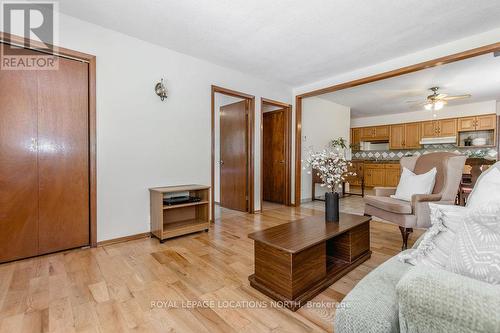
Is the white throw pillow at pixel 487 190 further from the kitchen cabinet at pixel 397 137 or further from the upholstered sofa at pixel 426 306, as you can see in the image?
the kitchen cabinet at pixel 397 137

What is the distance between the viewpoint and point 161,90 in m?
2.95

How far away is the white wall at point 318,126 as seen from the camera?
5.16 m

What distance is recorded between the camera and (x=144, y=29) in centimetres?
262

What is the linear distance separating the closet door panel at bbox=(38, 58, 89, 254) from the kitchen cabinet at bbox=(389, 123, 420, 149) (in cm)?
763

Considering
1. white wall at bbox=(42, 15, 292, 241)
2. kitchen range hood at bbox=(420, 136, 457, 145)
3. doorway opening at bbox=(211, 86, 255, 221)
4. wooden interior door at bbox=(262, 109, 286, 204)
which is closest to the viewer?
white wall at bbox=(42, 15, 292, 241)

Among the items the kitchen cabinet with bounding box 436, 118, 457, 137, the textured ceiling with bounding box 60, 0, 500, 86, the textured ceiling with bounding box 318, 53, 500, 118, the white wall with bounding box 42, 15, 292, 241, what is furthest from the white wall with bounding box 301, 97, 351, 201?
the kitchen cabinet with bounding box 436, 118, 457, 137

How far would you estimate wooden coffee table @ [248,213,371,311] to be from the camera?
5.01ft

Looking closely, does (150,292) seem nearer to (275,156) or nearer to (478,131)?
(275,156)

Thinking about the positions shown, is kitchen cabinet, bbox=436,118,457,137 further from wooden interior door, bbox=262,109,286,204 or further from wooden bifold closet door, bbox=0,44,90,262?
wooden bifold closet door, bbox=0,44,90,262

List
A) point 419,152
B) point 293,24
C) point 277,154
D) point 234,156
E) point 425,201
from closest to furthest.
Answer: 1. point 425,201
2. point 293,24
3. point 234,156
4. point 277,154
5. point 419,152

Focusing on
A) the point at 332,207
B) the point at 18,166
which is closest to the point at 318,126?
the point at 332,207

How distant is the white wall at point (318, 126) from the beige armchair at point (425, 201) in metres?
2.42

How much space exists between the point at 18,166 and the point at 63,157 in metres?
0.34

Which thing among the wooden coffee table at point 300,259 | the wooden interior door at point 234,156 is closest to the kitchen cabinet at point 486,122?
the wooden interior door at point 234,156
